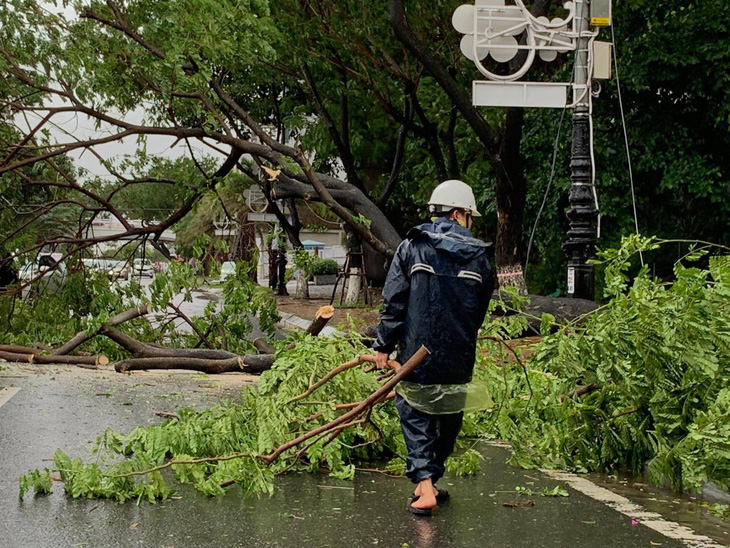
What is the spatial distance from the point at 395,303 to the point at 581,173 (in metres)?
7.78

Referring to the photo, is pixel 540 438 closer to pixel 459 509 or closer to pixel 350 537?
pixel 459 509

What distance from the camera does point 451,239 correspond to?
591cm

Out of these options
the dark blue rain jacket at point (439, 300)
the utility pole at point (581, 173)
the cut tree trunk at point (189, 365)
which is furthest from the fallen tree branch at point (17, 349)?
the dark blue rain jacket at point (439, 300)

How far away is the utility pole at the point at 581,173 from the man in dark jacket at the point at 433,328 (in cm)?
731

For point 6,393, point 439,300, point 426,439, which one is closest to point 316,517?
point 426,439

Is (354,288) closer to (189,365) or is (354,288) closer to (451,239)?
(189,365)

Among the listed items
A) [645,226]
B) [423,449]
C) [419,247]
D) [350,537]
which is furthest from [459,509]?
[645,226]

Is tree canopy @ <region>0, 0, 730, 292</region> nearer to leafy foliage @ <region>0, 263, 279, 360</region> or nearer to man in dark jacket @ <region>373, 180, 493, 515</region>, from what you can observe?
leafy foliage @ <region>0, 263, 279, 360</region>

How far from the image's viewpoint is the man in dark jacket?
586 centimetres

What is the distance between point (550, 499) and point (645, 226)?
18.4 m

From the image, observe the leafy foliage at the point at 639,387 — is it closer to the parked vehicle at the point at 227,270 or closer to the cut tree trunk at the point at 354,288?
the parked vehicle at the point at 227,270

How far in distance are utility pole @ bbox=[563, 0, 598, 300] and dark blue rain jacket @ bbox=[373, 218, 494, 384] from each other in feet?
24.1

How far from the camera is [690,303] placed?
6773mm

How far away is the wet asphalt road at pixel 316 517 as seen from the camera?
5219mm
